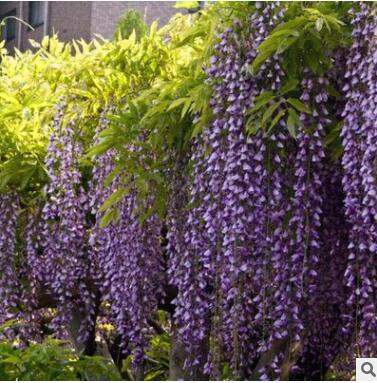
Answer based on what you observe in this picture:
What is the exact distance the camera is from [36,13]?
26.1 meters

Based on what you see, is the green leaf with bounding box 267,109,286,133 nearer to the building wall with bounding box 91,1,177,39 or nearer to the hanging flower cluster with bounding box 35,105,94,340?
the hanging flower cluster with bounding box 35,105,94,340

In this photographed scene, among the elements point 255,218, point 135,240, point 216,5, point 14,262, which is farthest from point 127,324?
point 216,5

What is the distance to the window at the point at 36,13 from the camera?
84.6 ft

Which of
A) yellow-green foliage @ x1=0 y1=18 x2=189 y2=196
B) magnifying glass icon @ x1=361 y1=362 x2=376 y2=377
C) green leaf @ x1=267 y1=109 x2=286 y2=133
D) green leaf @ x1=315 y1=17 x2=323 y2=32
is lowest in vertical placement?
magnifying glass icon @ x1=361 y1=362 x2=376 y2=377

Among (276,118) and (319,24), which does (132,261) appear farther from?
(319,24)

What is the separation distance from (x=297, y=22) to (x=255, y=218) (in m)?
1.33

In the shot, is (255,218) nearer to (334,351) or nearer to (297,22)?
(297,22)

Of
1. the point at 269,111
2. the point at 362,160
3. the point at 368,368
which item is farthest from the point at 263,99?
the point at 368,368

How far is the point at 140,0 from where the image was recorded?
24250 mm

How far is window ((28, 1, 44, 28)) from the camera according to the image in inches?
1016

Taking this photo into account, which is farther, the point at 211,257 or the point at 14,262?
the point at 14,262

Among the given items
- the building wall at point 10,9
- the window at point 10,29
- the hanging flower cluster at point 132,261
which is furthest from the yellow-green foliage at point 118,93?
the window at point 10,29

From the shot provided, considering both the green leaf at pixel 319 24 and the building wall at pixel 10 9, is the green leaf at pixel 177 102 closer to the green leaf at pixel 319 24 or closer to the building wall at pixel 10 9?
the green leaf at pixel 319 24

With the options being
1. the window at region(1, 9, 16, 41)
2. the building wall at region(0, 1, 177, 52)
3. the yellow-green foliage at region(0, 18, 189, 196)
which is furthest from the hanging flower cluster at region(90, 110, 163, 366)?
the window at region(1, 9, 16, 41)
